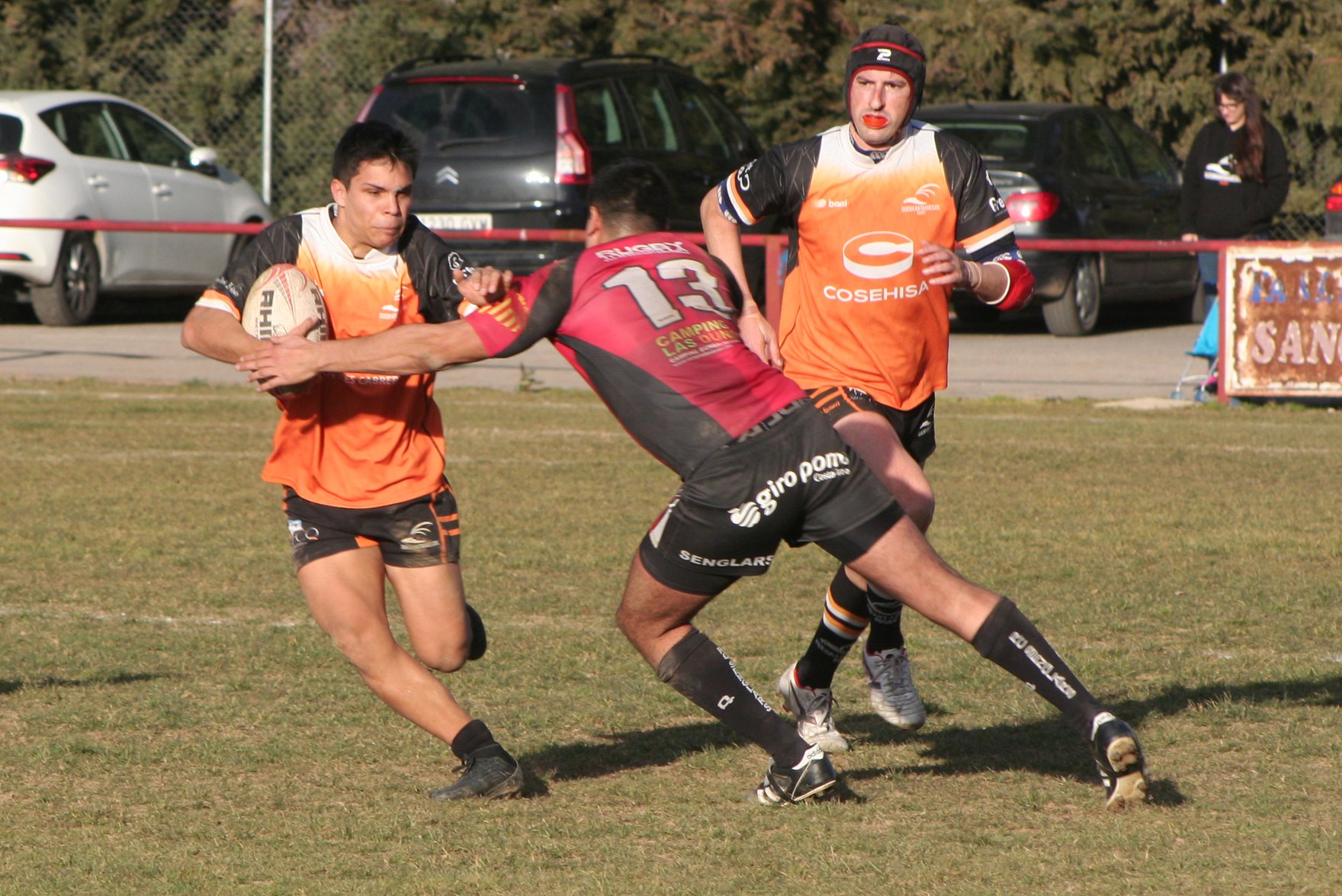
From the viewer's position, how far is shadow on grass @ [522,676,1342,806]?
16.5 feet

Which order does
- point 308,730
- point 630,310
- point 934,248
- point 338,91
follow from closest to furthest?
point 630,310 → point 934,248 → point 308,730 → point 338,91

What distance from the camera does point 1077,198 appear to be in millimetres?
15445

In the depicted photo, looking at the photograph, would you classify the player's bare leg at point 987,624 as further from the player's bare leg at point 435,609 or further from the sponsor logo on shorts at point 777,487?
the player's bare leg at point 435,609

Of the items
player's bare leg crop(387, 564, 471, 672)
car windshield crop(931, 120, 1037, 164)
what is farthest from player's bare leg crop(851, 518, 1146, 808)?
car windshield crop(931, 120, 1037, 164)

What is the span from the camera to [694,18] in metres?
21.2

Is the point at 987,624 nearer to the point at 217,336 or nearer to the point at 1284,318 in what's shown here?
the point at 217,336

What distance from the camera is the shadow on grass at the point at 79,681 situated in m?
5.84

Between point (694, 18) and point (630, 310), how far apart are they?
57.1 feet

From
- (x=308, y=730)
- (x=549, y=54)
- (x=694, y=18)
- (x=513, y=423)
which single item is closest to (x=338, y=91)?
(x=549, y=54)

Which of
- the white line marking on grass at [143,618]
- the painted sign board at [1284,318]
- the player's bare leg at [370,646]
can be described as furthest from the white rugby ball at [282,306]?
the painted sign board at [1284,318]

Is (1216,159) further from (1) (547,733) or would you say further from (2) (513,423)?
(1) (547,733)

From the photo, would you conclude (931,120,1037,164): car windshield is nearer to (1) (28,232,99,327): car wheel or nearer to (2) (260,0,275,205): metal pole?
(1) (28,232,99,327): car wheel

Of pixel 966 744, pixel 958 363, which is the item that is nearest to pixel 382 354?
pixel 966 744

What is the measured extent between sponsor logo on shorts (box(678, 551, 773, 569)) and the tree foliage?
1713cm
